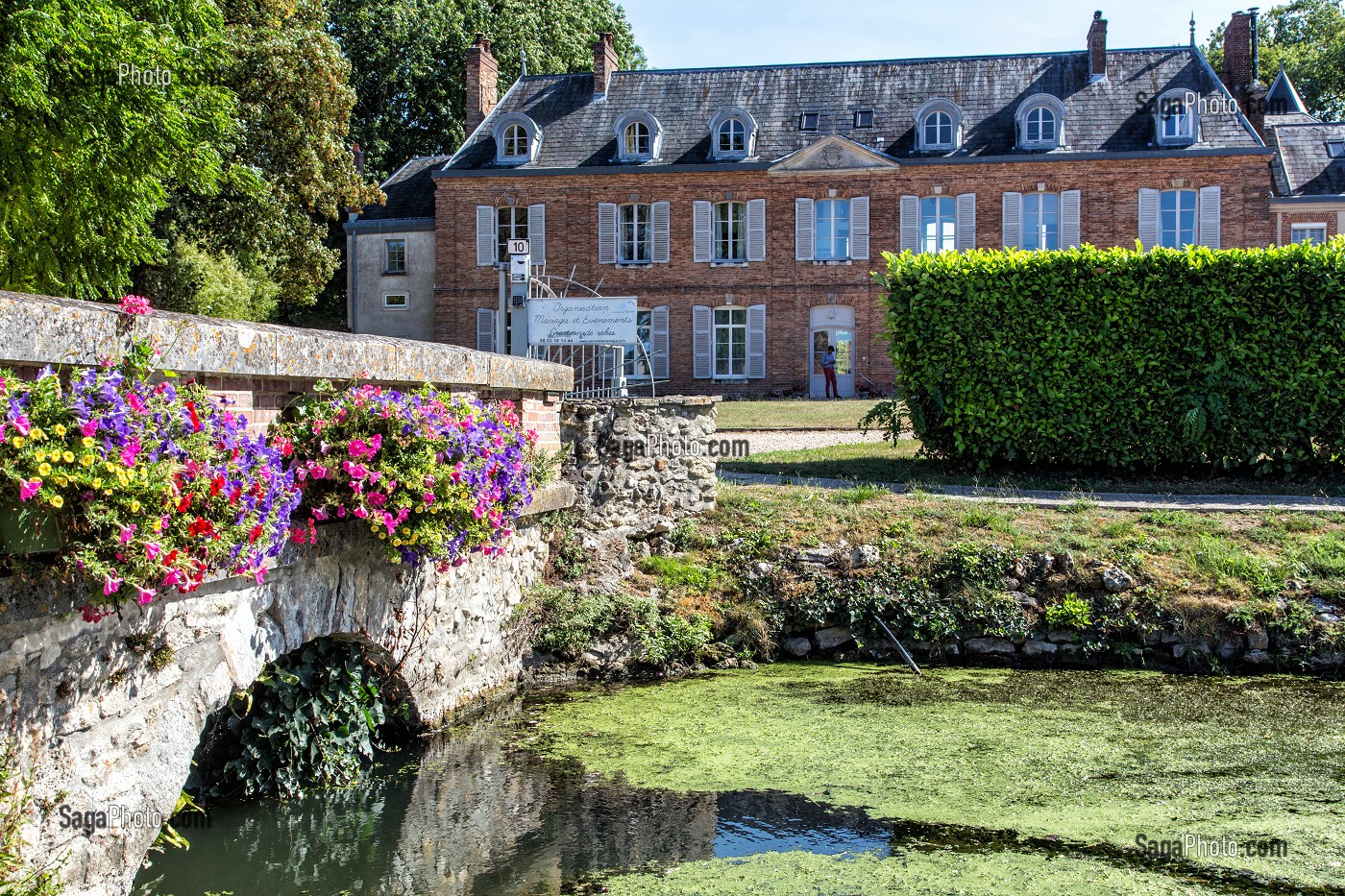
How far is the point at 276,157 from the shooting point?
21312mm

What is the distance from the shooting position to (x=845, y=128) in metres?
26.6

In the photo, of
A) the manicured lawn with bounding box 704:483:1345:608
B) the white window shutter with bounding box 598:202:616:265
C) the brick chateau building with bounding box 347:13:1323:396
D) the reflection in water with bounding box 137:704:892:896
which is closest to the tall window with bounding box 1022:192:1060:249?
the brick chateau building with bounding box 347:13:1323:396

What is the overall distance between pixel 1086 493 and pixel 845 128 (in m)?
17.4

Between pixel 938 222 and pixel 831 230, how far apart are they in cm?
243

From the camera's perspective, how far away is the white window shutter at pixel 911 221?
1021 inches

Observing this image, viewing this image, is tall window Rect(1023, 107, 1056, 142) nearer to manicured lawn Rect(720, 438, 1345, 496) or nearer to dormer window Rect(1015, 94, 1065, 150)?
dormer window Rect(1015, 94, 1065, 150)

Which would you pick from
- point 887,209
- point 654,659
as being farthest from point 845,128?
point 654,659

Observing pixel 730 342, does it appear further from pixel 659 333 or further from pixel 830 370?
pixel 830 370

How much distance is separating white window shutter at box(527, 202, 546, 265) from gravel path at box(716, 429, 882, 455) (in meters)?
11.6

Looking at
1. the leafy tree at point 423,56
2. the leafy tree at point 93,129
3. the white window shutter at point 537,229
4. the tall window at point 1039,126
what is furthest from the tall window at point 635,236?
the leafy tree at point 93,129

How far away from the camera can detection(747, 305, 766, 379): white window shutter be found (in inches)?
1056

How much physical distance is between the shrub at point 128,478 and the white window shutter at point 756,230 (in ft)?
77.0

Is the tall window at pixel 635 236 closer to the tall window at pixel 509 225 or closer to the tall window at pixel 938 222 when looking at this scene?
the tall window at pixel 509 225

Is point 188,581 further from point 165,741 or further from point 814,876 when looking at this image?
point 814,876
